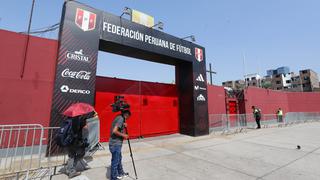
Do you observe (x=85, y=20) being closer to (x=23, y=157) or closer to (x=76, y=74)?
(x=76, y=74)

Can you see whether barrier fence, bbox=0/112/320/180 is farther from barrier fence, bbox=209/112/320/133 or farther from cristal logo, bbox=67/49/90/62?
cristal logo, bbox=67/49/90/62

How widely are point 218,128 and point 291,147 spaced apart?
588 centimetres

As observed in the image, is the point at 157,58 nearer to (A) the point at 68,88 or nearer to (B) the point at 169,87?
(B) the point at 169,87

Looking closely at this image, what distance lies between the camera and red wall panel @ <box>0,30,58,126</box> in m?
6.58

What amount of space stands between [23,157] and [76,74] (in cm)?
331

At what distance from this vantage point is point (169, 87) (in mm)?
12523

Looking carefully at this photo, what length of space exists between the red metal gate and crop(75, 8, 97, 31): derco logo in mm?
2516

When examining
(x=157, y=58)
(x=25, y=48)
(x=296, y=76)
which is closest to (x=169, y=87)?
(x=157, y=58)

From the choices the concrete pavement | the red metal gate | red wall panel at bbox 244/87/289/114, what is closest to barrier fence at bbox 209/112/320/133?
red wall panel at bbox 244/87/289/114

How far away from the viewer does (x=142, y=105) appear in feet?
36.3

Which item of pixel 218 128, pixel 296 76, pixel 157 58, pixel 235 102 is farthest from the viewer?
pixel 296 76

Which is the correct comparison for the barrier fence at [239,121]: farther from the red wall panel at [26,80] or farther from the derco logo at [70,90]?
the red wall panel at [26,80]

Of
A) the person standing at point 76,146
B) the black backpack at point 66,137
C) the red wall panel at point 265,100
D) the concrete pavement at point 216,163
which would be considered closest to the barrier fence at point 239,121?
the red wall panel at point 265,100

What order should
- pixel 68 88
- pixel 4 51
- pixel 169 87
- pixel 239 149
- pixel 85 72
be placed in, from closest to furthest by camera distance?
pixel 4 51 → pixel 68 88 → pixel 85 72 → pixel 239 149 → pixel 169 87
